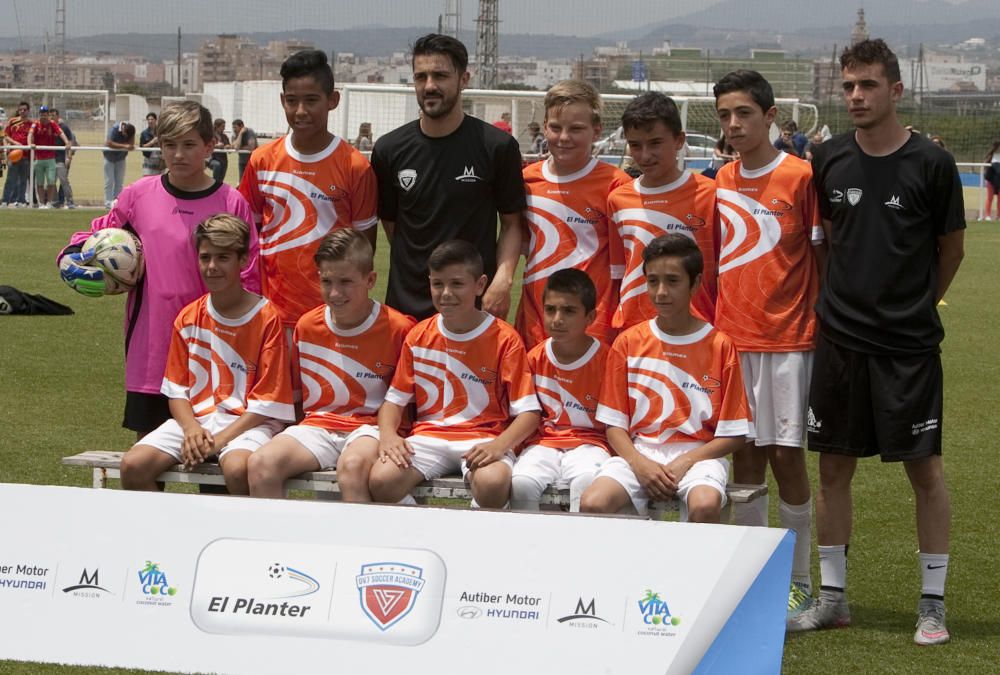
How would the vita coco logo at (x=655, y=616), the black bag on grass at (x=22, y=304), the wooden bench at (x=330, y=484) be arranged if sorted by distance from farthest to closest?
the black bag on grass at (x=22, y=304) < the wooden bench at (x=330, y=484) < the vita coco logo at (x=655, y=616)

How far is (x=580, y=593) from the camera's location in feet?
14.0

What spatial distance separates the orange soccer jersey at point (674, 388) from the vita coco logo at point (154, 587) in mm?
1686

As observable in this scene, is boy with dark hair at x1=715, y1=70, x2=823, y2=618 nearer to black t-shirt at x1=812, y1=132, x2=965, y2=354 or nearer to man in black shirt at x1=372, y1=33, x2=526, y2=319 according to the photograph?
black t-shirt at x1=812, y1=132, x2=965, y2=354

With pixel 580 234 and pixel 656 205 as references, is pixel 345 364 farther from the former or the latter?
pixel 656 205

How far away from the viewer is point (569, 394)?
528cm

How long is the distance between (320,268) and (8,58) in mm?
78902

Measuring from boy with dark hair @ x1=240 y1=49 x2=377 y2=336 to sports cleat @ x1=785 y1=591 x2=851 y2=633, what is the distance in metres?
2.29

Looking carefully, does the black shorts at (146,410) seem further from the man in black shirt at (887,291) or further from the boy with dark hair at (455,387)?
the man in black shirt at (887,291)

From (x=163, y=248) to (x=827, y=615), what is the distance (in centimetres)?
300

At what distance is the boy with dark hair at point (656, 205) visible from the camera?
205 inches

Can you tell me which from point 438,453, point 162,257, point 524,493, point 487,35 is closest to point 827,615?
point 524,493

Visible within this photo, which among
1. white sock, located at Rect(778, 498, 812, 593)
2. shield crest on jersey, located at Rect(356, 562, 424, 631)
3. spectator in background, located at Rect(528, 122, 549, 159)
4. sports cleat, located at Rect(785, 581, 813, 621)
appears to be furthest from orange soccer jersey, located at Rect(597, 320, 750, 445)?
spectator in background, located at Rect(528, 122, 549, 159)

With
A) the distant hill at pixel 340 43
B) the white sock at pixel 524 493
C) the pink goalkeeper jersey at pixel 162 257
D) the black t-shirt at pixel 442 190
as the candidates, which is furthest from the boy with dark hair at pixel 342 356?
the distant hill at pixel 340 43

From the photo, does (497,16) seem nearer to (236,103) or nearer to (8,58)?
(236,103)
